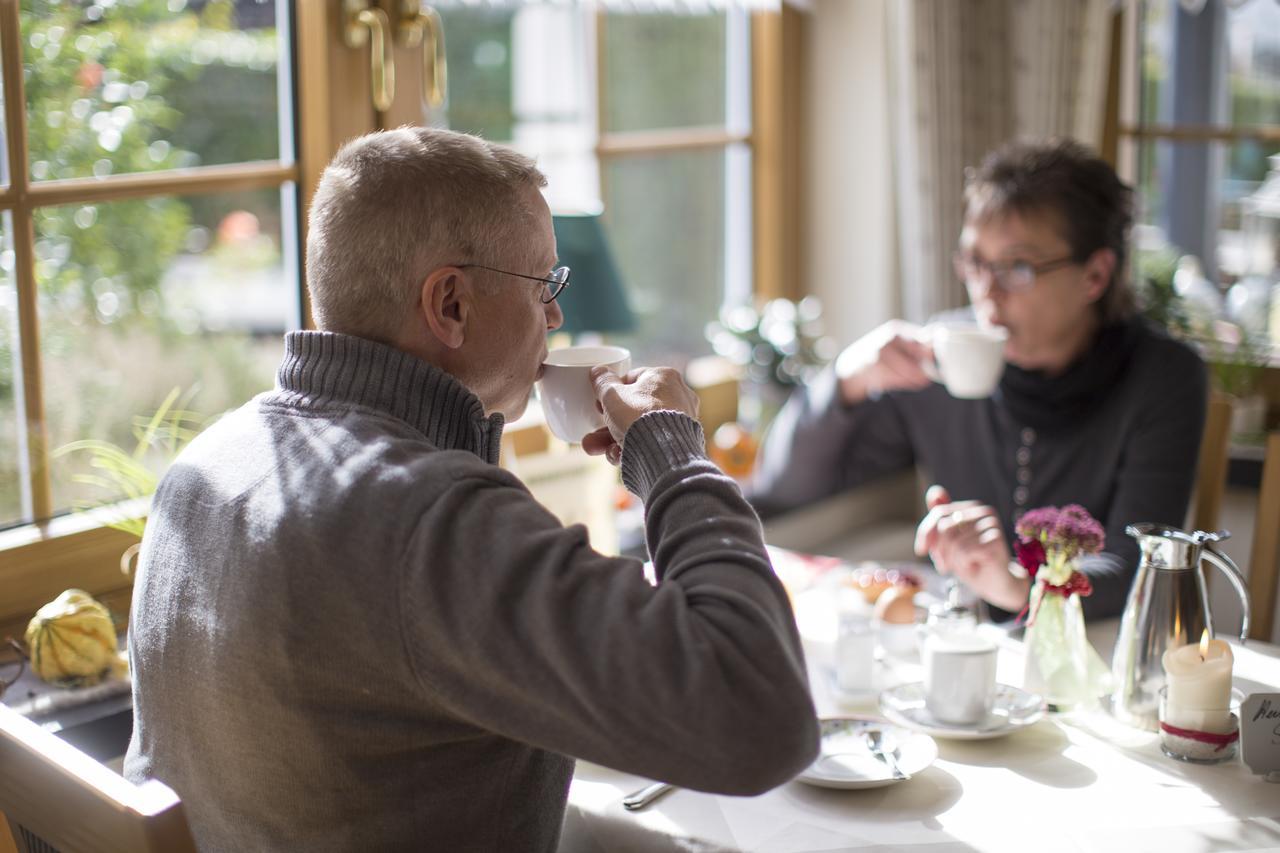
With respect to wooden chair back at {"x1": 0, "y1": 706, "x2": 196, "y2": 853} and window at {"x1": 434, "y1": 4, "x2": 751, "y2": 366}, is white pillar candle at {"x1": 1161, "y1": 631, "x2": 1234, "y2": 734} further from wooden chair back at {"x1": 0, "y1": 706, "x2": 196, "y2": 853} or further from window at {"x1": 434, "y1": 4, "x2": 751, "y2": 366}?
window at {"x1": 434, "y1": 4, "x2": 751, "y2": 366}

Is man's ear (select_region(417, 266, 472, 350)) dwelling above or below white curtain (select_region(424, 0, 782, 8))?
below

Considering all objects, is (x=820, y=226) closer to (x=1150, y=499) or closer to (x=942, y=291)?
(x=942, y=291)

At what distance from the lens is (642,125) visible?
9.39ft

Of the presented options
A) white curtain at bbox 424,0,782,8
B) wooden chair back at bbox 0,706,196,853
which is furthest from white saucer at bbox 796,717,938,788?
white curtain at bbox 424,0,782,8

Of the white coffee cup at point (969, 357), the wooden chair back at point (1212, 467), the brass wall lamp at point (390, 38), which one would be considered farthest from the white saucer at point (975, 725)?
the brass wall lamp at point (390, 38)

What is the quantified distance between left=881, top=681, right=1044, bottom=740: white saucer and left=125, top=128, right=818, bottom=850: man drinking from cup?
17.4 inches

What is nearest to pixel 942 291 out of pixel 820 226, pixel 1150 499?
pixel 820 226

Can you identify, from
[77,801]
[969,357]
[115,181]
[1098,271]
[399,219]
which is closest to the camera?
[77,801]

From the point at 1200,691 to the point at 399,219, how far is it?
3.16 feet

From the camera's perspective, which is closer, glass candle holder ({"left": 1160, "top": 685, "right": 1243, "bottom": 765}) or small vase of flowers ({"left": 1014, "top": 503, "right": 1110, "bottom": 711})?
glass candle holder ({"left": 1160, "top": 685, "right": 1243, "bottom": 765})

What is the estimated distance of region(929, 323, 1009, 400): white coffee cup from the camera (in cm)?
203

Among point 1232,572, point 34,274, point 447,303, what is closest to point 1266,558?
point 1232,572

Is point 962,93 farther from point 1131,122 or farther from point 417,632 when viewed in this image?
point 417,632

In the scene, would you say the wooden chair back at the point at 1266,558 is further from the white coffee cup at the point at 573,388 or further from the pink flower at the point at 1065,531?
the white coffee cup at the point at 573,388
